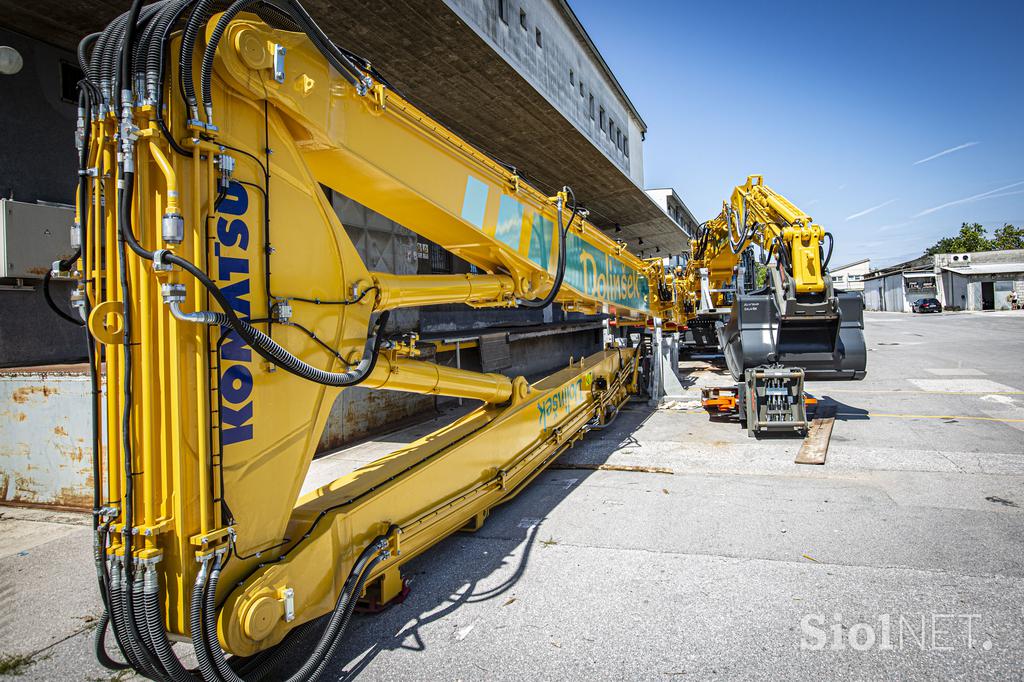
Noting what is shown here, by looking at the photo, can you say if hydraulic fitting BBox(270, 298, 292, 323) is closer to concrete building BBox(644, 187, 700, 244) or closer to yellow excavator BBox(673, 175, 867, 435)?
yellow excavator BBox(673, 175, 867, 435)

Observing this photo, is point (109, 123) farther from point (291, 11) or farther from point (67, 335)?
point (67, 335)

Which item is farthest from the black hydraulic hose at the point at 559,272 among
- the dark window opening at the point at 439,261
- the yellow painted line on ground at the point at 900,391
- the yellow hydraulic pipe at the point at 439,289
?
the yellow painted line on ground at the point at 900,391

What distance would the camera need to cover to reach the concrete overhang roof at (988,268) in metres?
48.7

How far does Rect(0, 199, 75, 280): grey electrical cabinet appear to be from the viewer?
6426 millimetres

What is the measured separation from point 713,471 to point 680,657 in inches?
146

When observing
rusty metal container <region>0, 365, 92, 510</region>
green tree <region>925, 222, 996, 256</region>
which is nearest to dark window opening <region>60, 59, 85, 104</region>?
rusty metal container <region>0, 365, 92, 510</region>

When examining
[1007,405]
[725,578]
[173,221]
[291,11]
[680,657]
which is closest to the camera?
[173,221]

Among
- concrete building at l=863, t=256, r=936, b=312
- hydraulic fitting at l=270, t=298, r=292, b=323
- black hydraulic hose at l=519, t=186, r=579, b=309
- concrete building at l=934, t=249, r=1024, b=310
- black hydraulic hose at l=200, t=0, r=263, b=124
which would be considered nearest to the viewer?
black hydraulic hose at l=200, t=0, r=263, b=124

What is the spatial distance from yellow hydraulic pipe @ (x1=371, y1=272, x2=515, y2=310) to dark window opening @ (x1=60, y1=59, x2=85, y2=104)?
603 centimetres

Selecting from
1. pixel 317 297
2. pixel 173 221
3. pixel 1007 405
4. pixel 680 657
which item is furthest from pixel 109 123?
pixel 1007 405

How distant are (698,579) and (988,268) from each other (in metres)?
61.9

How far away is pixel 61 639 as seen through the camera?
3385mm

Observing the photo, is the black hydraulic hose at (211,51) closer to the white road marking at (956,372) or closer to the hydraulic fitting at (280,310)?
the hydraulic fitting at (280,310)

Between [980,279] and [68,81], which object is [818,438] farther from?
[980,279]
